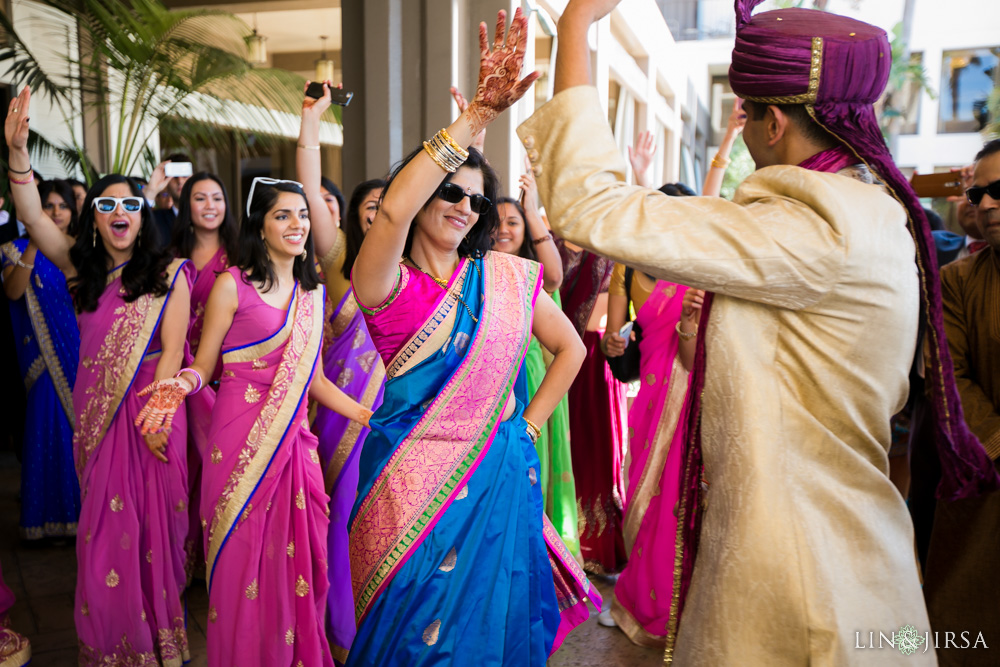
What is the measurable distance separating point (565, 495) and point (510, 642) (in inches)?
68.0

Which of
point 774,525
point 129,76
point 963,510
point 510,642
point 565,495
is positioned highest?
point 129,76

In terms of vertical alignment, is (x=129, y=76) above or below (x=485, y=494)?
above

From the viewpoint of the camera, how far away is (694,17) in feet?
37.3

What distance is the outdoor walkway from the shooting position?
116 inches

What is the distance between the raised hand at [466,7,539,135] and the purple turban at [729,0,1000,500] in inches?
15.3

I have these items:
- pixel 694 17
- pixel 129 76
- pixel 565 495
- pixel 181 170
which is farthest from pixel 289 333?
pixel 694 17

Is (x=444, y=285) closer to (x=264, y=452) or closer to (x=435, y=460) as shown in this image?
(x=435, y=460)

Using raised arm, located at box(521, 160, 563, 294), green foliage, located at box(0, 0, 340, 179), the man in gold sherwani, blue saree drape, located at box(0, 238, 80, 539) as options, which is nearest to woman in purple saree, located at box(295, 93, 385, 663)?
raised arm, located at box(521, 160, 563, 294)

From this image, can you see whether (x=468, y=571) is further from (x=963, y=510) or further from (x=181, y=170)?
(x=181, y=170)

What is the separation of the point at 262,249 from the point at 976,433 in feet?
7.91

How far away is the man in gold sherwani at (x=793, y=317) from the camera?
1.04m

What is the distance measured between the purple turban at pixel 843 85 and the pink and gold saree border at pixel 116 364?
2401 millimetres

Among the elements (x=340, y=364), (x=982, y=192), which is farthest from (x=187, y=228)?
(x=982, y=192)

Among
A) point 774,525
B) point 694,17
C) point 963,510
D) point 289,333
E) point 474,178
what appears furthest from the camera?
point 694,17
